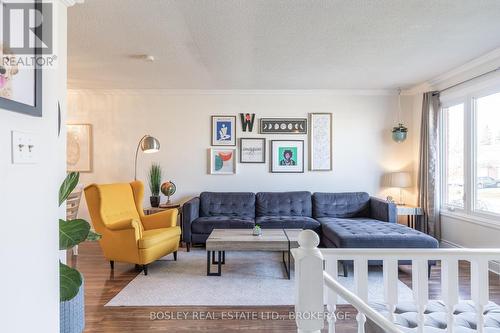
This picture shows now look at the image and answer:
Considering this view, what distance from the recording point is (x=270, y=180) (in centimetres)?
493

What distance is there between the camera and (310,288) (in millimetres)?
1065

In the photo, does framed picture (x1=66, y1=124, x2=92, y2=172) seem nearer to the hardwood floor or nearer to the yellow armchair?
the yellow armchair

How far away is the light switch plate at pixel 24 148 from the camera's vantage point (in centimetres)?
95

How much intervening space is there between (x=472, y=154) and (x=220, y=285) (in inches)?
131

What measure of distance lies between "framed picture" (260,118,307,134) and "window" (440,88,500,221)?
1.97 metres

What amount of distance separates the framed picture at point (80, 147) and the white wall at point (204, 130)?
0.10 meters

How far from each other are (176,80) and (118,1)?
2058 mm

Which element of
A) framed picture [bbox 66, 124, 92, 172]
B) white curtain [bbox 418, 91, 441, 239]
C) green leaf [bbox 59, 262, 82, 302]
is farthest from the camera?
framed picture [bbox 66, 124, 92, 172]

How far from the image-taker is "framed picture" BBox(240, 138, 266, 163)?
489 cm

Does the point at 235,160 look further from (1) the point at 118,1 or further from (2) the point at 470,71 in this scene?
(2) the point at 470,71

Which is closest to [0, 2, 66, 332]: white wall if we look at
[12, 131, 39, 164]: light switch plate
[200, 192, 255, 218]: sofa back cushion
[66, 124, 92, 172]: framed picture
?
[12, 131, 39, 164]: light switch plate

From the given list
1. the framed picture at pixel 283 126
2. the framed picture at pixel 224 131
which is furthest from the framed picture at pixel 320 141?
the framed picture at pixel 224 131

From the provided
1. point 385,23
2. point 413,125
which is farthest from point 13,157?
point 413,125

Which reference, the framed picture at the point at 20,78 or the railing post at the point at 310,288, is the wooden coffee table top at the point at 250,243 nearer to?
the railing post at the point at 310,288
